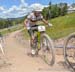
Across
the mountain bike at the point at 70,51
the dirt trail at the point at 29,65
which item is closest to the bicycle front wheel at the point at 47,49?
the dirt trail at the point at 29,65

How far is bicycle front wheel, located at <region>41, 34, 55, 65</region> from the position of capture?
7.43 meters

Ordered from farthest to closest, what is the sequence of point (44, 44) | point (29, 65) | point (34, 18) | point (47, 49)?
point (34, 18) < point (44, 44) < point (47, 49) < point (29, 65)

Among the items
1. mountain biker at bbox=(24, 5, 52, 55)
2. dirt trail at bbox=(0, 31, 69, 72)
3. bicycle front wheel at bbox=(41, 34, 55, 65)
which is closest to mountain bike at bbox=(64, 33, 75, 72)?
dirt trail at bbox=(0, 31, 69, 72)

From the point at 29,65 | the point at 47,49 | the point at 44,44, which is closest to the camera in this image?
the point at 29,65

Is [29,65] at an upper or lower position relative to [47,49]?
lower

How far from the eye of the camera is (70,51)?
7332 millimetres

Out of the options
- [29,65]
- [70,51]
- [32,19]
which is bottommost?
[29,65]

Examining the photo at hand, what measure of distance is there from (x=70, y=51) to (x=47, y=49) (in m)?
0.67

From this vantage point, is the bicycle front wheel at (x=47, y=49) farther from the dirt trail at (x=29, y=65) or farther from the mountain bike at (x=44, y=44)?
the dirt trail at (x=29, y=65)

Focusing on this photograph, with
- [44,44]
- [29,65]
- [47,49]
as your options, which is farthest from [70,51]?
[29,65]

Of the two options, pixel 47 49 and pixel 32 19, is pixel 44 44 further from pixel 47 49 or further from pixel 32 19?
pixel 32 19

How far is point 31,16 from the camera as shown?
27.7 ft

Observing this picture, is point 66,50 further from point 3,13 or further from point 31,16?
point 3,13

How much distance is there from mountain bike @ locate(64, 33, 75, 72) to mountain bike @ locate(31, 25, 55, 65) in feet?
1.19
